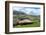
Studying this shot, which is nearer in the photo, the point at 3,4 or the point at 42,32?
the point at 3,4

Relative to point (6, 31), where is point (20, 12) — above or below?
above

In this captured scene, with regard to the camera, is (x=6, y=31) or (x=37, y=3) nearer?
(x=6, y=31)

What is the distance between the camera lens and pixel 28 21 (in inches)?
57.9

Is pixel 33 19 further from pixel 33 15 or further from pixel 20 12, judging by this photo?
pixel 20 12

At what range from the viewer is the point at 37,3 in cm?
150

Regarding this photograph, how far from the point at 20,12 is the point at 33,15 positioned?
0.22 meters

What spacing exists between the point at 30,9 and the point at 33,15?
0.36 ft

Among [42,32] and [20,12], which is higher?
[20,12]

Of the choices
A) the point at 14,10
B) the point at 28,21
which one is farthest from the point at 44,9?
the point at 14,10

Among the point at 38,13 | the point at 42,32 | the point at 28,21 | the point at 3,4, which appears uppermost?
the point at 3,4

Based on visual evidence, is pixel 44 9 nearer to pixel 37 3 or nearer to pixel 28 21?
pixel 37 3

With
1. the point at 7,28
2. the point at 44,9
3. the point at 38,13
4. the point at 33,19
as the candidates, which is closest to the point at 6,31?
the point at 7,28

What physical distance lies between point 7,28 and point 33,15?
1.54ft

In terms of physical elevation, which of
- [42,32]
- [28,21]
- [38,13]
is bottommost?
[42,32]
